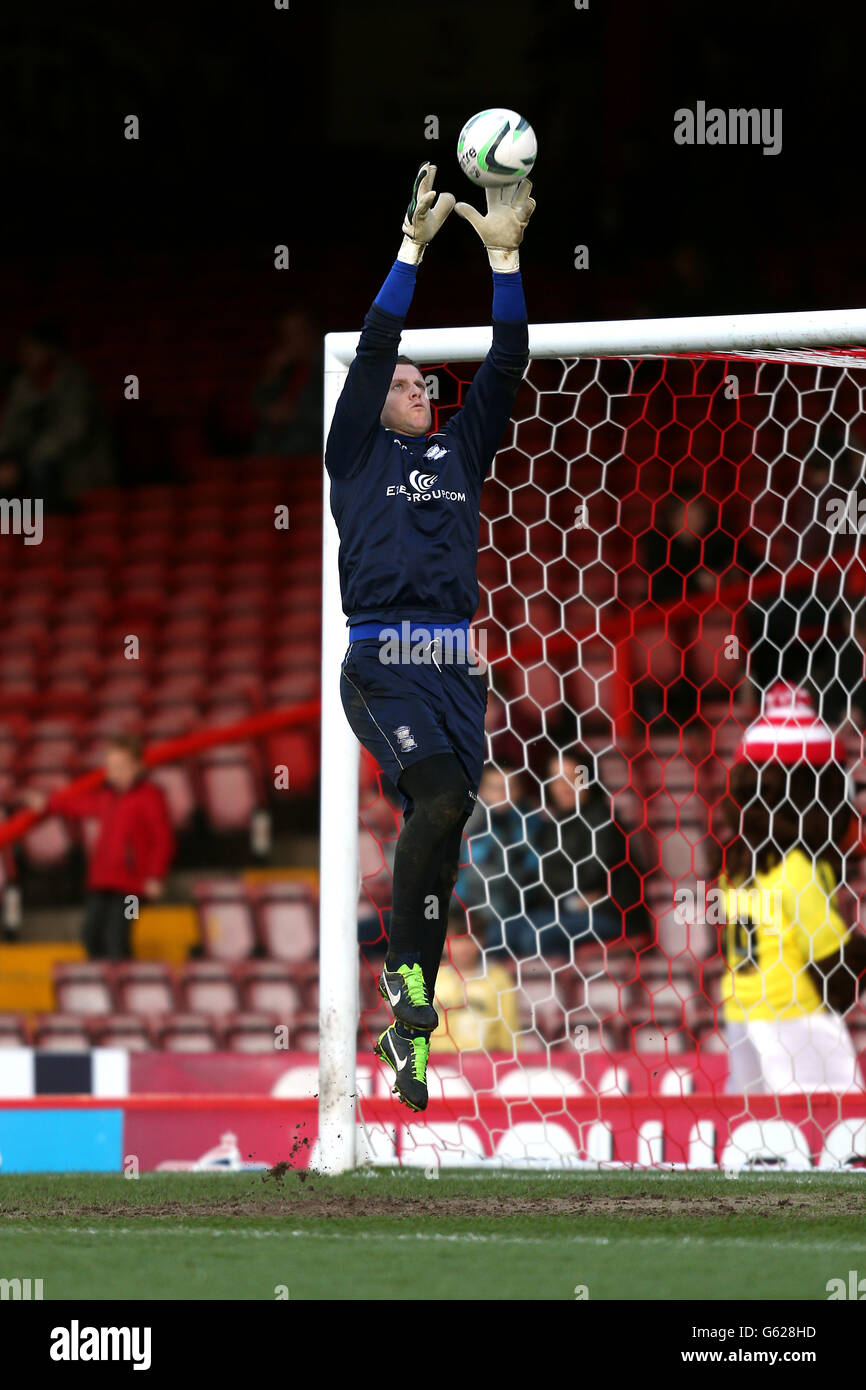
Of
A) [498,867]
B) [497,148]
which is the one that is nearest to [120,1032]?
[498,867]

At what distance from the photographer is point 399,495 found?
4723 mm

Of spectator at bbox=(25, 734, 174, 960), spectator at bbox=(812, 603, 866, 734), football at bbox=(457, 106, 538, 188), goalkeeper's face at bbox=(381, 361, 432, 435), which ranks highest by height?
football at bbox=(457, 106, 538, 188)

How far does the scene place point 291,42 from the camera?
52.0ft

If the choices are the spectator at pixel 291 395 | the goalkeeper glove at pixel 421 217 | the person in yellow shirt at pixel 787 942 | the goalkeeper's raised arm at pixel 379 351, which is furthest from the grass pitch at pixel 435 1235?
the spectator at pixel 291 395

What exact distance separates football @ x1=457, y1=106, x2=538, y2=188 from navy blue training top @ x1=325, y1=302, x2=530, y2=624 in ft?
1.28

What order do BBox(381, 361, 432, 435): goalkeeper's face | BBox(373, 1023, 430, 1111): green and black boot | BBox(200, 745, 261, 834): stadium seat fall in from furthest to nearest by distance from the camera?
BBox(200, 745, 261, 834): stadium seat → BBox(381, 361, 432, 435): goalkeeper's face → BBox(373, 1023, 430, 1111): green and black boot

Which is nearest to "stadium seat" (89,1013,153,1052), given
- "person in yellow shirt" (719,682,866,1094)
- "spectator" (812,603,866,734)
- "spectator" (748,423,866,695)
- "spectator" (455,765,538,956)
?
"spectator" (455,765,538,956)

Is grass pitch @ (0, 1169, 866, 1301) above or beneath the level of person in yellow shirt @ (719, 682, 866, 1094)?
beneath

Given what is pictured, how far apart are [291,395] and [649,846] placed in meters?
5.20

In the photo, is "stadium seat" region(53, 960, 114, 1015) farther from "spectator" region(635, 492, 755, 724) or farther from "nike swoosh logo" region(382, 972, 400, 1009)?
"nike swoosh logo" region(382, 972, 400, 1009)

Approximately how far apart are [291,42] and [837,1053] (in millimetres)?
11783

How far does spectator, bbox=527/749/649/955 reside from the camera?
24.8 ft

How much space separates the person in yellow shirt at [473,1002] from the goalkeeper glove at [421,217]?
10.3 ft

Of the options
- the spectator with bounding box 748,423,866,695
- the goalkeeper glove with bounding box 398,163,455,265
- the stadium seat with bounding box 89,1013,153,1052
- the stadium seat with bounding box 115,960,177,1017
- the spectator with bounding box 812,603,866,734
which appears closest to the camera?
the goalkeeper glove with bounding box 398,163,455,265
